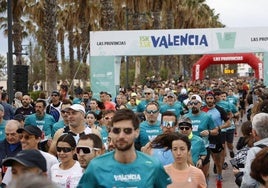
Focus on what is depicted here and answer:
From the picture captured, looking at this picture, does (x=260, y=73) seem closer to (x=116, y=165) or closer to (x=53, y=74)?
(x=53, y=74)

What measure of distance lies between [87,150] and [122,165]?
1411 mm

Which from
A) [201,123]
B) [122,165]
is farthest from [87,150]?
[201,123]

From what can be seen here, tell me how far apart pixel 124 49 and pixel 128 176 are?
18131 millimetres

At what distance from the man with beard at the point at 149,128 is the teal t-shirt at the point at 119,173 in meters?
4.02

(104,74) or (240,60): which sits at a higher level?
(240,60)

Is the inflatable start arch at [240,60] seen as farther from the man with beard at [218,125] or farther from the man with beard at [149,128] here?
the man with beard at [149,128]

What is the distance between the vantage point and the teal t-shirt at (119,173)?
4188mm

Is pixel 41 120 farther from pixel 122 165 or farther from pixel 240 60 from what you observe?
pixel 240 60

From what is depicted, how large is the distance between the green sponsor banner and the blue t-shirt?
13.5m

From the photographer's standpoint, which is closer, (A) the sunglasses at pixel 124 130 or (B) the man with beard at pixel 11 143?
(A) the sunglasses at pixel 124 130

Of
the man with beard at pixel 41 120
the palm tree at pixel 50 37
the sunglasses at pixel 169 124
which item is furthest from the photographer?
the palm tree at pixel 50 37

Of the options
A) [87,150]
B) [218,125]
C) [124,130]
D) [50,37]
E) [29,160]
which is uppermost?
[50,37]

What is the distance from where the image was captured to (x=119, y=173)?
4.18 metres

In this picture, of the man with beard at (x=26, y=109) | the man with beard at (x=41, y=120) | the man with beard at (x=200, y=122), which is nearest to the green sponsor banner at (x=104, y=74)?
the man with beard at (x=26, y=109)
